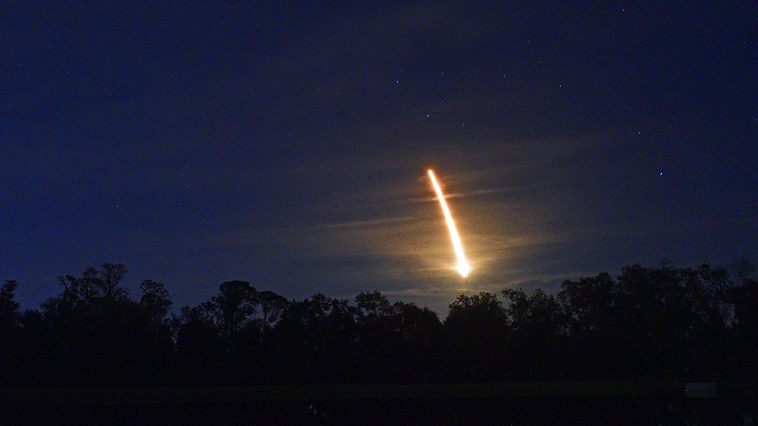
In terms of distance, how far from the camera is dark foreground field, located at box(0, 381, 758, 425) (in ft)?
118

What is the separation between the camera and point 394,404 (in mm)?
45688

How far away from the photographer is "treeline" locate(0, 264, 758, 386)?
132ft

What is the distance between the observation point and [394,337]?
53.2 meters

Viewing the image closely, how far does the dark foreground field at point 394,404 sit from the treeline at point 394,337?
1.59m

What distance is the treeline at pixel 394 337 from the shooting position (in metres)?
40.2

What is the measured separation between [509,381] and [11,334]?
30412 mm

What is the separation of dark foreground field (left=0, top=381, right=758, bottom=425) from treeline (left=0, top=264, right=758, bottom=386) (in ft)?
5.22

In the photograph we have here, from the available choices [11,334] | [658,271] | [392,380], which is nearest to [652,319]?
[658,271]

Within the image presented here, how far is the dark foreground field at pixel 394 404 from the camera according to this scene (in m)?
36.1

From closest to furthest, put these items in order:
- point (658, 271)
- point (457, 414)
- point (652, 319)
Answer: point (457, 414) → point (652, 319) → point (658, 271)

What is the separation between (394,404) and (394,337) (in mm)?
7989

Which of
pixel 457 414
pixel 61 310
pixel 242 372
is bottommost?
pixel 457 414

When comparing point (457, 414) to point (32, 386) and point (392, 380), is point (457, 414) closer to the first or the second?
point (392, 380)

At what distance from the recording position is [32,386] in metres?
36.8
